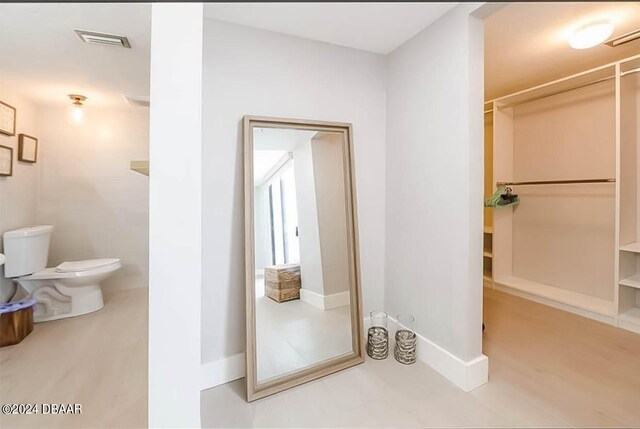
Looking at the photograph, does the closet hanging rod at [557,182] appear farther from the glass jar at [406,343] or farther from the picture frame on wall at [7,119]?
the picture frame on wall at [7,119]

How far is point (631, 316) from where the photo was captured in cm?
217

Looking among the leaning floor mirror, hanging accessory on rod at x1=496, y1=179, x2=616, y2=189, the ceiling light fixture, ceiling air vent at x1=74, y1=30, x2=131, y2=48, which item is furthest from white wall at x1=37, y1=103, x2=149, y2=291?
hanging accessory on rod at x1=496, y1=179, x2=616, y2=189

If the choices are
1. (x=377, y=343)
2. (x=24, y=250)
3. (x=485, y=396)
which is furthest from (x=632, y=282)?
(x=24, y=250)

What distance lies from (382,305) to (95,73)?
289 cm

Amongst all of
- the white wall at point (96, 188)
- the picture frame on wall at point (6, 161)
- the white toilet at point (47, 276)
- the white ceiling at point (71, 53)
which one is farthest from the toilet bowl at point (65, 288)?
the white ceiling at point (71, 53)

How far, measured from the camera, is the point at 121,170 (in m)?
2.93

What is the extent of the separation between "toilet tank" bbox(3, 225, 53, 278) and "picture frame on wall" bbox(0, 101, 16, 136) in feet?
2.54

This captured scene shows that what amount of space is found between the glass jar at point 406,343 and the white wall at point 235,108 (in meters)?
1.00

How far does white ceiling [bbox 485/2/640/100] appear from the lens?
159 centimetres

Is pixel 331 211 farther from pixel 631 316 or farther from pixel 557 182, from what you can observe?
pixel 631 316

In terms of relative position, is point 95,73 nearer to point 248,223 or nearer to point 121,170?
point 121,170

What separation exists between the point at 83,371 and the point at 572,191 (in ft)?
13.8

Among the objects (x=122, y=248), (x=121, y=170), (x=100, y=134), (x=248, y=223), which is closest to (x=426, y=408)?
(x=248, y=223)

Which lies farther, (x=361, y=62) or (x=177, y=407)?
(x=361, y=62)
